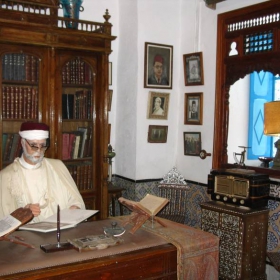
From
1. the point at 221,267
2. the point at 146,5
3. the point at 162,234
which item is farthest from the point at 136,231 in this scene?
the point at 146,5

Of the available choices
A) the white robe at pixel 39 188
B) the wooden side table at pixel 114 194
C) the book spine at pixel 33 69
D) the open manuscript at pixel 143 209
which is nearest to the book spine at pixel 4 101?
the book spine at pixel 33 69

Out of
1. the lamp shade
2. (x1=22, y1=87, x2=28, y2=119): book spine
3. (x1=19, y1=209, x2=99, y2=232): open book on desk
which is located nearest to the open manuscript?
(x1=19, y1=209, x2=99, y2=232): open book on desk

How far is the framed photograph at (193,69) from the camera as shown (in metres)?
5.07

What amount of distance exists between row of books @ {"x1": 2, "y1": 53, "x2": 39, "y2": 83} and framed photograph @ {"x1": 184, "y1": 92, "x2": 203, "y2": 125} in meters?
1.98

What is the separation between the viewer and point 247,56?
14.7 ft

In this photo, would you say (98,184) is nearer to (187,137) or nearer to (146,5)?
(187,137)

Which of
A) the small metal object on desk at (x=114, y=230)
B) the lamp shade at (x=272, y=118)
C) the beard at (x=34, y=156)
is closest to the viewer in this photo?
the small metal object on desk at (x=114, y=230)

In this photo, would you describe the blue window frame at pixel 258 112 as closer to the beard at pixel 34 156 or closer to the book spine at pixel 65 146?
the book spine at pixel 65 146

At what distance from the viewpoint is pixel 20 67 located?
14.5ft

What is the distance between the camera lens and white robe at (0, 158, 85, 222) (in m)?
3.42

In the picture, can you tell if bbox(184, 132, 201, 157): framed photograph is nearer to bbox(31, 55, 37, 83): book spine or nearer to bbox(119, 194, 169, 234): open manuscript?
bbox(31, 55, 37, 83): book spine

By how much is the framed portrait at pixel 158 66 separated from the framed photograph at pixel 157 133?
0.54 meters

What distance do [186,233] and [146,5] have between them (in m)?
3.39

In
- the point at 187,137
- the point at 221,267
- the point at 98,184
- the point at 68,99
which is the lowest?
the point at 221,267
